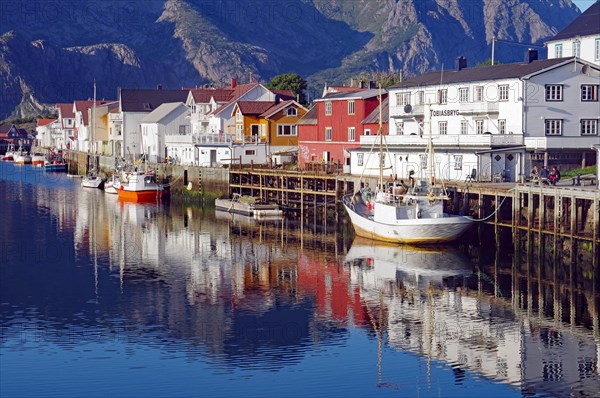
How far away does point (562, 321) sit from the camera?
42125 mm

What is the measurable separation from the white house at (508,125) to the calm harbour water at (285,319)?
7751 mm

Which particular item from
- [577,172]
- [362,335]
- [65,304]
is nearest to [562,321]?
[362,335]

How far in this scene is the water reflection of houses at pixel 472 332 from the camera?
34.9 m

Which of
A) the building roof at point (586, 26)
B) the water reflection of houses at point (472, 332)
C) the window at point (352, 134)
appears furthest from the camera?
the window at point (352, 134)

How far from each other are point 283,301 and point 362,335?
22.3 ft

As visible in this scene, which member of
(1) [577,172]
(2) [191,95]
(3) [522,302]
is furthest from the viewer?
(2) [191,95]

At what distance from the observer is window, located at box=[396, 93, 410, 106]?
80.4 metres

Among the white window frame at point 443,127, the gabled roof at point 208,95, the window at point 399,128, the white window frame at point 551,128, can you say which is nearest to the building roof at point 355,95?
the window at point 399,128

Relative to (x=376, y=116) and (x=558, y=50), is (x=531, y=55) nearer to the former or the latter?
(x=558, y=50)

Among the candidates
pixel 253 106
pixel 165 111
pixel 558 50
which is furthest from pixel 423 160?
pixel 165 111

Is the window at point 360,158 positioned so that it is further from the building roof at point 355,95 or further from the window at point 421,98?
the building roof at point 355,95

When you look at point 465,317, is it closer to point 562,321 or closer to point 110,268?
point 562,321

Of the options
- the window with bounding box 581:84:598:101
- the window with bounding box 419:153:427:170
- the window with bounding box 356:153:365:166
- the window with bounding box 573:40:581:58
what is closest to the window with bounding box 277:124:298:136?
the window with bounding box 356:153:365:166

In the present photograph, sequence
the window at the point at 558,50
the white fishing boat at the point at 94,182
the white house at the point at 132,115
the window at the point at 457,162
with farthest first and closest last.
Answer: the white house at the point at 132,115 < the white fishing boat at the point at 94,182 < the window at the point at 558,50 < the window at the point at 457,162
